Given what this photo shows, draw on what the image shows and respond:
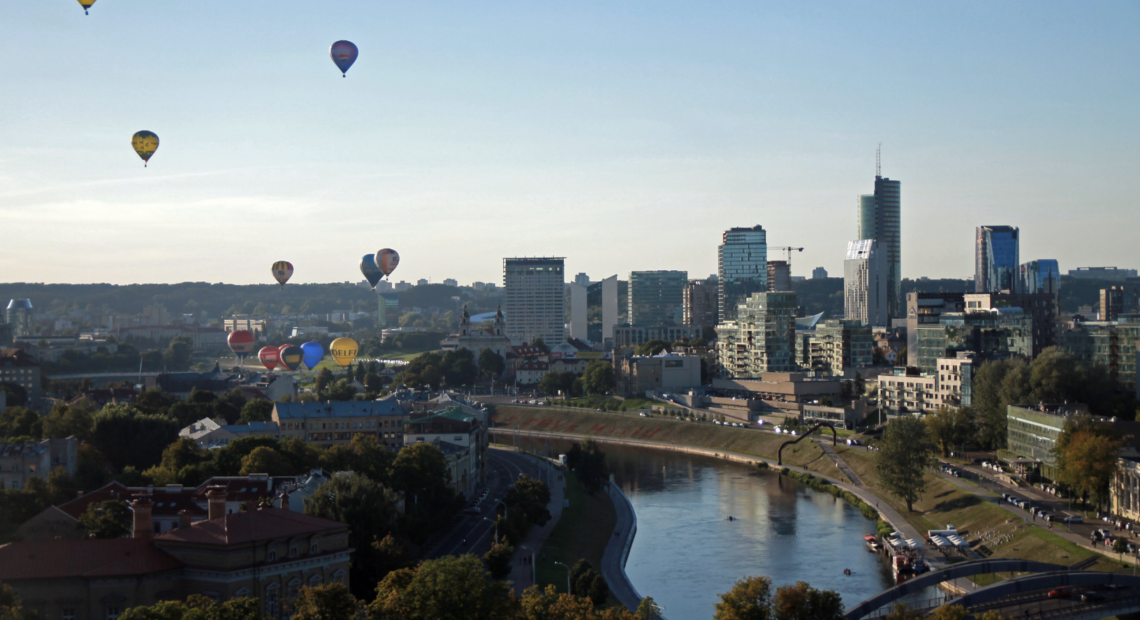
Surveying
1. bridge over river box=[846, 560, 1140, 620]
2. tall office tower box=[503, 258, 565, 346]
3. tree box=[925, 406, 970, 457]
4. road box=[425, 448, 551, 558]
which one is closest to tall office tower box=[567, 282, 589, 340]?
tall office tower box=[503, 258, 565, 346]

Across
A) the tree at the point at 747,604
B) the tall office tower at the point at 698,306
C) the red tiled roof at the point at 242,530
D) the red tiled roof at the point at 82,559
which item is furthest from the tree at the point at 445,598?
the tall office tower at the point at 698,306

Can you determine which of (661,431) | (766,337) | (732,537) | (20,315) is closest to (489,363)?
(766,337)

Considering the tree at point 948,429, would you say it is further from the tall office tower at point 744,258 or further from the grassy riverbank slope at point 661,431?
the tall office tower at point 744,258

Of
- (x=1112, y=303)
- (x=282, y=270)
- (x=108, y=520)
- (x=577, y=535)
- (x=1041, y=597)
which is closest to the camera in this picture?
(x=1041, y=597)

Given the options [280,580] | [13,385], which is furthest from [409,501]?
[13,385]

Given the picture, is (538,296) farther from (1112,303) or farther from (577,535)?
(577,535)

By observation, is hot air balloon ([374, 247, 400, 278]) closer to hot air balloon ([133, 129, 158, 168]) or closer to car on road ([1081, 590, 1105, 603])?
hot air balloon ([133, 129, 158, 168])
